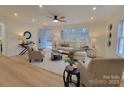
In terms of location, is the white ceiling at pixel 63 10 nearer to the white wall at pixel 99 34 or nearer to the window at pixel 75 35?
the white wall at pixel 99 34

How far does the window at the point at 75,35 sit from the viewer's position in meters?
9.47

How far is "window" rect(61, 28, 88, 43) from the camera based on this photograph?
9469 millimetres

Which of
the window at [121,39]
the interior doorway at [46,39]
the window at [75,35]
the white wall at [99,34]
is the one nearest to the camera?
the window at [121,39]

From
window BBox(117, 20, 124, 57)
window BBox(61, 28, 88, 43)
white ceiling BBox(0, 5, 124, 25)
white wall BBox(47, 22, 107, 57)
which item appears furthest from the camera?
window BBox(61, 28, 88, 43)

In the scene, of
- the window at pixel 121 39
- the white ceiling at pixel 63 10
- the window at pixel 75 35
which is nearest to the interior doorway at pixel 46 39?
the window at pixel 75 35

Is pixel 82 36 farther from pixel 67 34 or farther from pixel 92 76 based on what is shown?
pixel 92 76

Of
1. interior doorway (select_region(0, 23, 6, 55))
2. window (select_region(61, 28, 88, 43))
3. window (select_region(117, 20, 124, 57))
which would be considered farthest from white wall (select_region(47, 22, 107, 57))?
interior doorway (select_region(0, 23, 6, 55))

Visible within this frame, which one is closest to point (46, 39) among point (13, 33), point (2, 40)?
point (13, 33)

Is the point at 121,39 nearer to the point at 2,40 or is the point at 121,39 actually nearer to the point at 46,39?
the point at 2,40

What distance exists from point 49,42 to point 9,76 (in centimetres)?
768

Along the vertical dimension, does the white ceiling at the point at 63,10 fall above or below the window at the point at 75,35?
above

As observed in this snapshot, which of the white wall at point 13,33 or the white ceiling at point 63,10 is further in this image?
the white wall at point 13,33

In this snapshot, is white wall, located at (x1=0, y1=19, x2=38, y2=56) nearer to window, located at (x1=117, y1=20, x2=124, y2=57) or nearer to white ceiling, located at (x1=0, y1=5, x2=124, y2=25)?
white ceiling, located at (x1=0, y1=5, x2=124, y2=25)
